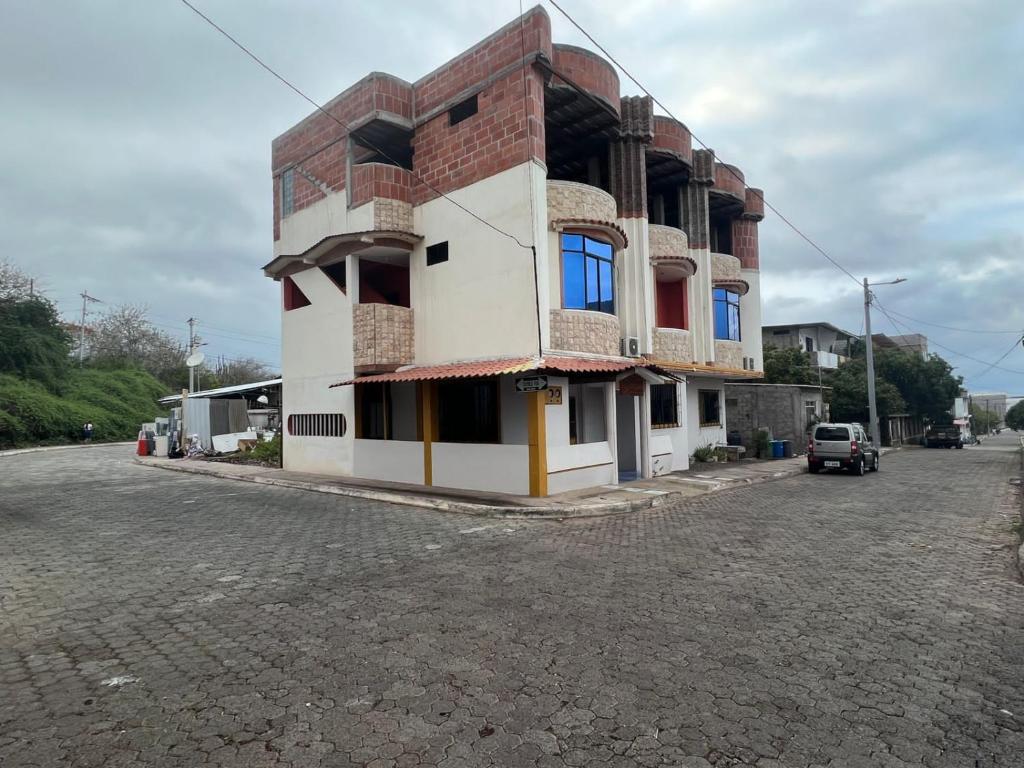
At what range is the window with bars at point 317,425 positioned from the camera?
59.1 ft

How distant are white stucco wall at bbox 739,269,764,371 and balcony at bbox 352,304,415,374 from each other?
50.5 ft

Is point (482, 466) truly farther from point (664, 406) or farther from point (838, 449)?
point (838, 449)

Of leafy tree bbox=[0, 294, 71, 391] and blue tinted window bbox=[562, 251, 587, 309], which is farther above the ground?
leafy tree bbox=[0, 294, 71, 391]

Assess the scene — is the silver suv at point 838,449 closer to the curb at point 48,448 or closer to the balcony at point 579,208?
the balcony at point 579,208

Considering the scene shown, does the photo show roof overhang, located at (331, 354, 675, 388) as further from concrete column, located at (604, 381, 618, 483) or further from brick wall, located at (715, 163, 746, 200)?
brick wall, located at (715, 163, 746, 200)

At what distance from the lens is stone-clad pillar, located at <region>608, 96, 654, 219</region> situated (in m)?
17.0

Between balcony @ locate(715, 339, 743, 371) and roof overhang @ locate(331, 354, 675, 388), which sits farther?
balcony @ locate(715, 339, 743, 371)

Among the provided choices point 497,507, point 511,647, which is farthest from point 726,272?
point 511,647

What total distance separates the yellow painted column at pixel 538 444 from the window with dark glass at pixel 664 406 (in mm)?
6882

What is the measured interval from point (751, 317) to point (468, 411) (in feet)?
50.6

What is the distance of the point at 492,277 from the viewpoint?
14266 mm

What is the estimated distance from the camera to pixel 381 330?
15.6 metres

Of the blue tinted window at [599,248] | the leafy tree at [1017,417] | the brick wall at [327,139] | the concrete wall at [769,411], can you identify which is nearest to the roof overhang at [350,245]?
the brick wall at [327,139]

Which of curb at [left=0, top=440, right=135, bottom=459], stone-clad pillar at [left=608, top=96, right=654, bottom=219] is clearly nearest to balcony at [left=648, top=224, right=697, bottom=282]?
stone-clad pillar at [left=608, top=96, right=654, bottom=219]
